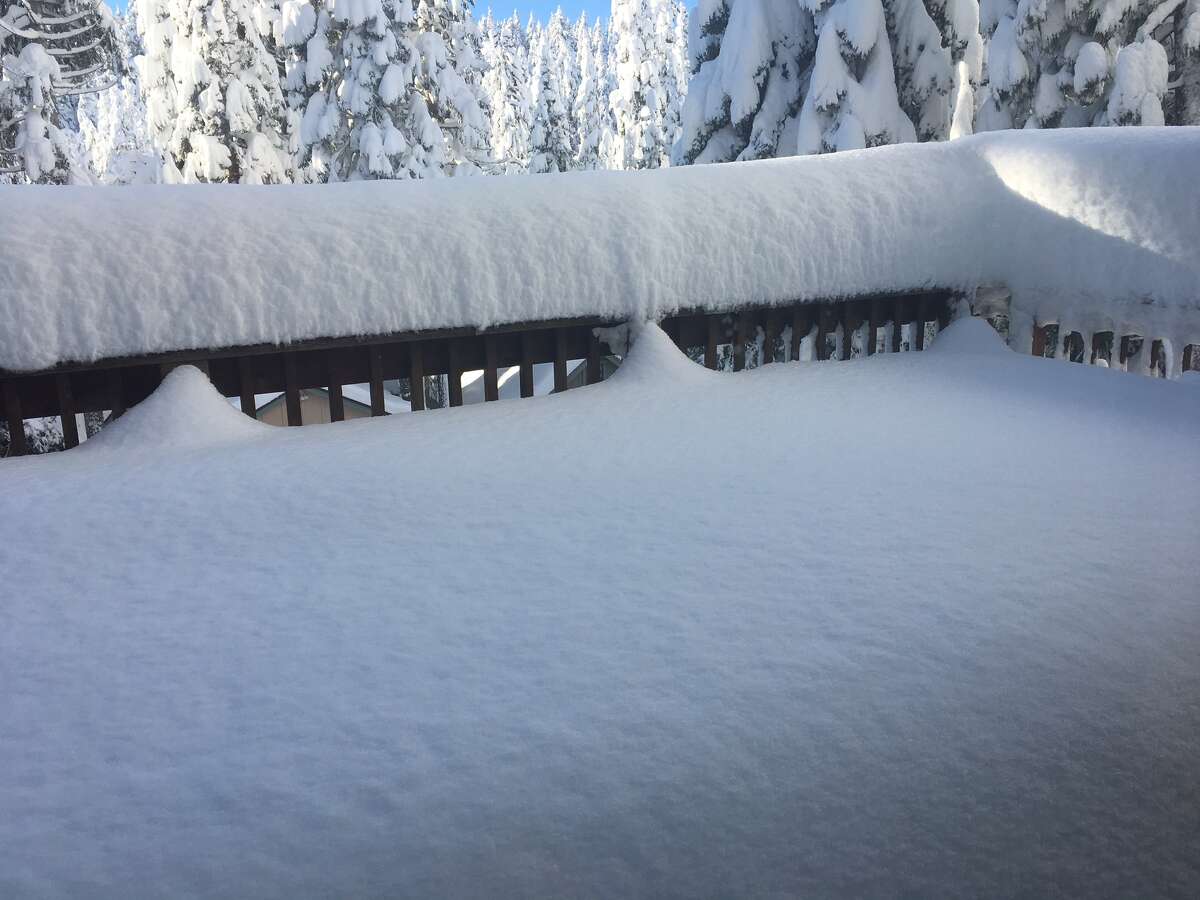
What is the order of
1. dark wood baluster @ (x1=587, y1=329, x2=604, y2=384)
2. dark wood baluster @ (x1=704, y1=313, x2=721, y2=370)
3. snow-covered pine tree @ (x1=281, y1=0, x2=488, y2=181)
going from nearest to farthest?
dark wood baluster @ (x1=587, y1=329, x2=604, y2=384) < dark wood baluster @ (x1=704, y1=313, x2=721, y2=370) < snow-covered pine tree @ (x1=281, y1=0, x2=488, y2=181)

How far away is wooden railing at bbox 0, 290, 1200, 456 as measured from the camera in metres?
4.55

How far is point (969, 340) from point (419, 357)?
12.4 ft

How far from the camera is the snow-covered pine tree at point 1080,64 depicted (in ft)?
43.2

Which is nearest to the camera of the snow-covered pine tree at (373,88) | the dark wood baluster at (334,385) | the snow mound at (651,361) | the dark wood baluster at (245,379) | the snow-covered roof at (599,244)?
the snow-covered roof at (599,244)

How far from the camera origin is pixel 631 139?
42031 millimetres

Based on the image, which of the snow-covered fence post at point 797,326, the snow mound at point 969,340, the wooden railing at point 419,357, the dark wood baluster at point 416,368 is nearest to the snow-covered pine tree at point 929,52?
the wooden railing at point 419,357

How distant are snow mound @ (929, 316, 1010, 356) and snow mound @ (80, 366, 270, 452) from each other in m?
4.53

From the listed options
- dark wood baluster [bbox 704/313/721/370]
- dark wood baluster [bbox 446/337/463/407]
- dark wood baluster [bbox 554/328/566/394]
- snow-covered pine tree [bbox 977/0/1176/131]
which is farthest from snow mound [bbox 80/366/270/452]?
snow-covered pine tree [bbox 977/0/1176/131]

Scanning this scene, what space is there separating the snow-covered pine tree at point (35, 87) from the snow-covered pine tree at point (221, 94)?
3.07 meters

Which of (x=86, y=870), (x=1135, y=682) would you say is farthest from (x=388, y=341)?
(x=1135, y=682)

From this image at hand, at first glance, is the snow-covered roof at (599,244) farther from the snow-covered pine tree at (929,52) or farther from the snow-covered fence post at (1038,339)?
the snow-covered pine tree at (929,52)

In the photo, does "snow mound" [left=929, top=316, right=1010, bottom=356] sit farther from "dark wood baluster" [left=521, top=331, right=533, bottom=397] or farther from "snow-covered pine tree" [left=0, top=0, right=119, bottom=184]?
"snow-covered pine tree" [left=0, top=0, right=119, bottom=184]

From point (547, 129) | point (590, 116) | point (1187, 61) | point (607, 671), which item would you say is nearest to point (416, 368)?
point (607, 671)

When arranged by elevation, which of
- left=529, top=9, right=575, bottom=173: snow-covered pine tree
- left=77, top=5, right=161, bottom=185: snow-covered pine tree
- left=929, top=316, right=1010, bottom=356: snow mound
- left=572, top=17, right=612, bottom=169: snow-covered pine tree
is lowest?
left=929, top=316, right=1010, bottom=356: snow mound
